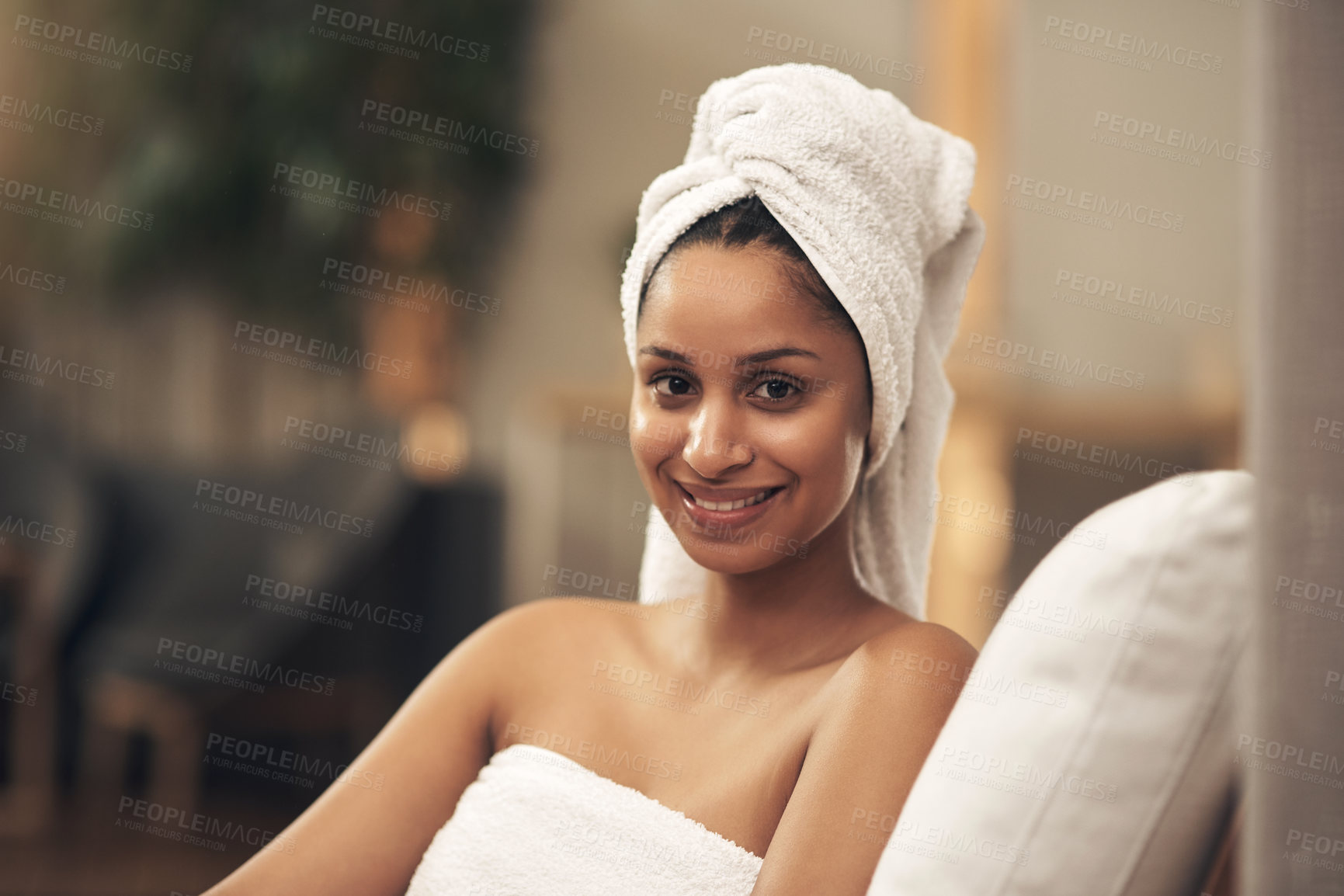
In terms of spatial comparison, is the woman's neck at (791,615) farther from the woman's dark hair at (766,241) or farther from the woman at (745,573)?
the woman's dark hair at (766,241)

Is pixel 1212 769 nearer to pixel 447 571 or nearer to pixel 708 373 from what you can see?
pixel 708 373

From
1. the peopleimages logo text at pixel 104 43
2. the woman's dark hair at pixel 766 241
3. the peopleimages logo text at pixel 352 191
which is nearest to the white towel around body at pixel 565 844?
the woman's dark hair at pixel 766 241

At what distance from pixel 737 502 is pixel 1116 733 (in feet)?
1.30

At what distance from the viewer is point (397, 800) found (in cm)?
107

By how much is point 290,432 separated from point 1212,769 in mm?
4054

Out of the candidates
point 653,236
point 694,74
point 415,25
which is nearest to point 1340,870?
point 653,236

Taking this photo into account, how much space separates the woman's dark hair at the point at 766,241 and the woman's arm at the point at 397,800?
449mm

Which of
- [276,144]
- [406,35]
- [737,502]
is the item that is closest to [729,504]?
[737,502]

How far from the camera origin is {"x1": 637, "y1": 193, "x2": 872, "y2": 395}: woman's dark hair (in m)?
0.94

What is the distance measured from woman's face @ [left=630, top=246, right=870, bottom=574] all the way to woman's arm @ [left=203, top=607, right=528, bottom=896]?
30 centimetres

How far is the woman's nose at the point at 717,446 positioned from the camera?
0.92 metres

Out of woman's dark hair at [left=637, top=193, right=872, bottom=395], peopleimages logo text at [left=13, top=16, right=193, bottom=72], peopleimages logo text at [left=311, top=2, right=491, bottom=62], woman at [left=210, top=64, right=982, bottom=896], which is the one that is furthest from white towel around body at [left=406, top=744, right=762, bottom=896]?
peopleimages logo text at [left=13, top=16, right=193, bottom=72]

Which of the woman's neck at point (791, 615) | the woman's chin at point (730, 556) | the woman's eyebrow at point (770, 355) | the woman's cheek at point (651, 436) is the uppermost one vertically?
the woman's eyebrow at point (770, 355)

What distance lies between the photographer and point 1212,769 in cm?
62
